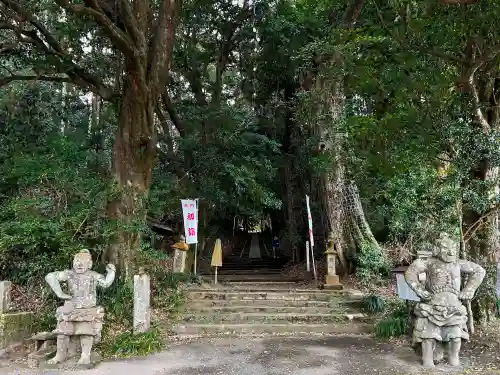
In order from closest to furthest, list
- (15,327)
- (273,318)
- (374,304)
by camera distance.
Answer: (15,327)
(273,318)
(374,304)

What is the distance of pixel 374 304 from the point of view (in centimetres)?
770

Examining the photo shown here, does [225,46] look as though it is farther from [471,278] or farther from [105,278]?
[471,278]

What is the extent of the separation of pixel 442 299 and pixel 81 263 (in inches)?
183

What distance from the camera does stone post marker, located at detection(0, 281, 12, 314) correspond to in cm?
609

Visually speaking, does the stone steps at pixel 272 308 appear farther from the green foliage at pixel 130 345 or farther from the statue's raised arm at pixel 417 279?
the statue's raised arm at pixel 417 279

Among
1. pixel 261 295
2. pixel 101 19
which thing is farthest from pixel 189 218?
pixel 101 19

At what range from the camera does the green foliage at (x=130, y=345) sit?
5.81 metres

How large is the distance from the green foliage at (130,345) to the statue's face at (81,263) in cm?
127

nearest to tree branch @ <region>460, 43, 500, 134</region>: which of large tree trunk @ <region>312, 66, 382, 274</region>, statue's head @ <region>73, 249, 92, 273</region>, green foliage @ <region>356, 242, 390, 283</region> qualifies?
large tree trunk @ <region>312, 66, 382, 274</region>

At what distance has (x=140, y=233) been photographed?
7613mm

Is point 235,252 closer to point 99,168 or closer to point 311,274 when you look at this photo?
point 311,274

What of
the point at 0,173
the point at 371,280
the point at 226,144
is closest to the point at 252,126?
the point at 226,144

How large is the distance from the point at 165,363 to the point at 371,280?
5765 mm

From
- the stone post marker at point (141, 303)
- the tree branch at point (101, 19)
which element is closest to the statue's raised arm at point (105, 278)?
the stone post marker at point (141, 303)
